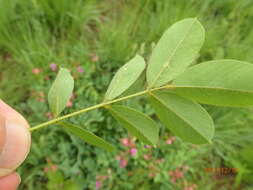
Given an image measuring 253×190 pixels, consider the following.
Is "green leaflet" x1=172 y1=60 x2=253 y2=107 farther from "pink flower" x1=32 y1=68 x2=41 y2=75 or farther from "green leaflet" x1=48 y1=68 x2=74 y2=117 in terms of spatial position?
"pink flower" x1=32 y1=68 x2=41 y2=75

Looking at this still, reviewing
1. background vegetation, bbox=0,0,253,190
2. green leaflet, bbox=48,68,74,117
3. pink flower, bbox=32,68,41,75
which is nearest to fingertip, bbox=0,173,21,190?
green leaflet, bbox=48,68,74,117

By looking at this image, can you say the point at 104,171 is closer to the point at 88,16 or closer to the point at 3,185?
the point at 3,185

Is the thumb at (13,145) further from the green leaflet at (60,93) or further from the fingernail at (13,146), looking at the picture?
the green leaflet at (60,93)

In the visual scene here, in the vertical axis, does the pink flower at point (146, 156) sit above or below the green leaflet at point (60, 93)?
below

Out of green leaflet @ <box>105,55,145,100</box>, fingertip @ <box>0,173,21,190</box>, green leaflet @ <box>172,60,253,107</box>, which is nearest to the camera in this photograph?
green leaflet @ <box>172,60,253,107</box>

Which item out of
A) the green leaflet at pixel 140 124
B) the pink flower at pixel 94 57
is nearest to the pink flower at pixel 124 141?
the pink flower at pixel 94 57

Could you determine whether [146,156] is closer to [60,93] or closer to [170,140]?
[170,140]
